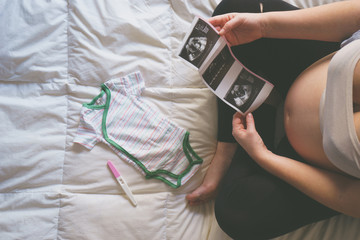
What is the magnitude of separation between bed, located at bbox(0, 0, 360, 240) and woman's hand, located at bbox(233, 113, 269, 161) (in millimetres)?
134

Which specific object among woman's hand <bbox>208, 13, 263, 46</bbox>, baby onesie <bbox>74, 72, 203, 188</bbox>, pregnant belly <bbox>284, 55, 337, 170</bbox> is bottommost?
baby onesie <bbox>74, 72, 203, 188</bbox>

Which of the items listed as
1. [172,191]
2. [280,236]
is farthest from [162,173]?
[280,236]

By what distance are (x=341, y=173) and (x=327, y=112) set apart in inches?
7.1

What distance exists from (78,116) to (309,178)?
0.66 meters

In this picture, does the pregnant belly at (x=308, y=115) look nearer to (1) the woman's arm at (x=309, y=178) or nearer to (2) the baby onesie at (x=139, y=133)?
(1) the woman's arm at (x=309, y=178)

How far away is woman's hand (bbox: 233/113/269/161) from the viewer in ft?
2.36

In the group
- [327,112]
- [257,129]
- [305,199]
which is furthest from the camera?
[257,129]

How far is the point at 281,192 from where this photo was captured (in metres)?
0.71

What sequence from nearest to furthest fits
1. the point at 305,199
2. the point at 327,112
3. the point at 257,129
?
1. the point at 327,112
2. the point at 305,199
3. the point at 257,129

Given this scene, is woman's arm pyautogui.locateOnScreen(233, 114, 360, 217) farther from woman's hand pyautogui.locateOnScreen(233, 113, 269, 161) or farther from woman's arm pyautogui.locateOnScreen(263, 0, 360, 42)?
woman's arm pyautogui.locateOnScreen(263, 0, 360, 42)

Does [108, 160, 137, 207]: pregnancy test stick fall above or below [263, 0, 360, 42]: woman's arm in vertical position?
below

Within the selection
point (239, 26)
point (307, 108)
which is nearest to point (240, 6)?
point (239, 26)

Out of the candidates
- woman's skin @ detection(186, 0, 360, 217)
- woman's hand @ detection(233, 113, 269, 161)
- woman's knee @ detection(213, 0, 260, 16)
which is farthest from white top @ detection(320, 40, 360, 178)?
woman's knee @ detection(213, 0, 260, 16)

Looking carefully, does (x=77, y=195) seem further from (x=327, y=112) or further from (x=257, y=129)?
(x=327, y=112)
